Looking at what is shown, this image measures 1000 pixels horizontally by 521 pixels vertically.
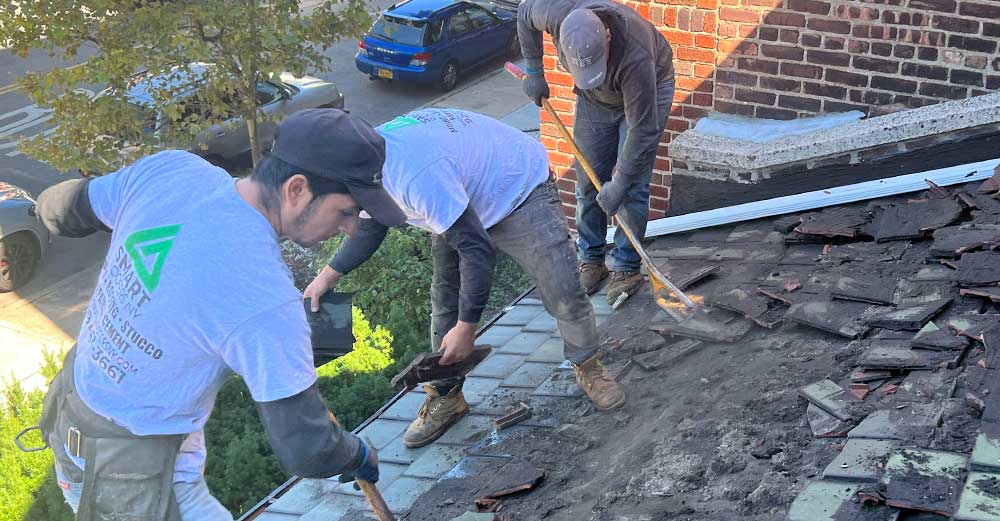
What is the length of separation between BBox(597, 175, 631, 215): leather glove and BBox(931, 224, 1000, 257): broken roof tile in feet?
5.40

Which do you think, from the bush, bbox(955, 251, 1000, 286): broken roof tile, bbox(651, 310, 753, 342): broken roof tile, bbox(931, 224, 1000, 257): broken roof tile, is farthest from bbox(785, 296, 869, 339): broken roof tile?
the bush

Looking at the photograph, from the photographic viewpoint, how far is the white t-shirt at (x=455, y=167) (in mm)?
3928

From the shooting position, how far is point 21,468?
5949 mm

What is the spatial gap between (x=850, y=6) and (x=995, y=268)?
90.9 inches

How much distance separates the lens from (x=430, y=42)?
1636 centimetres

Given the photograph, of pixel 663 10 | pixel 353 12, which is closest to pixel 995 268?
pixel 663 10

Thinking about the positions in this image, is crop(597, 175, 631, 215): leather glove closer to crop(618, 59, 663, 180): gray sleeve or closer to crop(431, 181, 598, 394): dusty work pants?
crop(618, 59, 663, 180): gray sleeve

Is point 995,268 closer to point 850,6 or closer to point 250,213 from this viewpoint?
point 850,6

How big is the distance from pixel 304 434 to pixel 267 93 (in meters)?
11.1

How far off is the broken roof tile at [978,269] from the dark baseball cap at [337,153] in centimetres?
292

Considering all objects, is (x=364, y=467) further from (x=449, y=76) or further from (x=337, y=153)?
(x=449, y=76)

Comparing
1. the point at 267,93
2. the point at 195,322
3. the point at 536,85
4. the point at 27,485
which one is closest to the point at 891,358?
the point at 195,322

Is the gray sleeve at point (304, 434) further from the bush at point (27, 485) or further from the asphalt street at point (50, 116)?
the asphalt street at point (50, 116)

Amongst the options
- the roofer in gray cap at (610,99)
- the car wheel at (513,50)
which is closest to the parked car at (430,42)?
the car wheel at (513,50)
